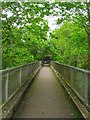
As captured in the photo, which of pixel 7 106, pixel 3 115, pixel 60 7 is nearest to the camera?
pixel 3 115

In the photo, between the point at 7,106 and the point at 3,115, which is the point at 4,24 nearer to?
the point at 7,106

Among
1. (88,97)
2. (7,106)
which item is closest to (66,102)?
(88,97)

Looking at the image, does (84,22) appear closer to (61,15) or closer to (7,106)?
(61,15)

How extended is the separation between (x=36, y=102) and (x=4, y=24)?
4.74 metres

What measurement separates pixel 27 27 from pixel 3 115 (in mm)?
9377

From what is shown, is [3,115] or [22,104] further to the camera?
[22,104]

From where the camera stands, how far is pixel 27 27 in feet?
48.9

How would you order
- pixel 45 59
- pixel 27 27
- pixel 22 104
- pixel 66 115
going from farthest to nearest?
pixel 45 59 < pixel 27 27 < pixel 22 104 < pixel 66 115

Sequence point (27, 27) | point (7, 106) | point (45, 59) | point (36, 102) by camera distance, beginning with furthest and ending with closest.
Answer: point (45, 59) < point (27, 27) < point (36, 102) < point (7, 106)

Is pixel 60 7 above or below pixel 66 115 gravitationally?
above

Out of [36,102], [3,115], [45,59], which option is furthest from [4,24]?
[45,59]

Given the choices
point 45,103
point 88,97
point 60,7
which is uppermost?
point 60,7

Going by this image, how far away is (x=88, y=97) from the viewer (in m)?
7.52

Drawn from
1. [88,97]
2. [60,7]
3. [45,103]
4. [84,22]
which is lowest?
[45,103]
